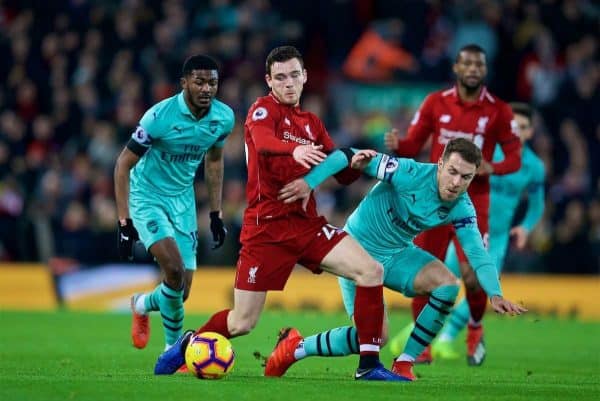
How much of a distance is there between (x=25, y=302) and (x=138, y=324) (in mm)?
8854

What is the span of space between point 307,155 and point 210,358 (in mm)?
1614

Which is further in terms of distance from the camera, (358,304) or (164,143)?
(164,143)

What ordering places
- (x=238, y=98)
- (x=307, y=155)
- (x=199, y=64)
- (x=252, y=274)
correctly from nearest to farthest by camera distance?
(x=307, y=155) → (x=252, y=274) → (x=199, y=64) → (x=238, y=98)

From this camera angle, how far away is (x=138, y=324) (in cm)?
1152

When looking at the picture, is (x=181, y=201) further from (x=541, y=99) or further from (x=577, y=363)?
(x=541, y=99)

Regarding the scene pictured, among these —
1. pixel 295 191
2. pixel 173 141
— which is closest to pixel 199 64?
pixel 173 141

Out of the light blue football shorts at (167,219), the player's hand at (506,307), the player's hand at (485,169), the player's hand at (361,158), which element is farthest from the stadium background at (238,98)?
the player's hand at (506,307)

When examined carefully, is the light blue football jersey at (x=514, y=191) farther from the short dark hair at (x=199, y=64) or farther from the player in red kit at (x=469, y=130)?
the short dark hair at (x=199, y=64)

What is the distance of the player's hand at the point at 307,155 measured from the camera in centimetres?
880

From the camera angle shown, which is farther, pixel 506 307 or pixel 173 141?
pixel 173 141

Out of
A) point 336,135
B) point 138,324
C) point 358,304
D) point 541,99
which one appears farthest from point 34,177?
point 358,304

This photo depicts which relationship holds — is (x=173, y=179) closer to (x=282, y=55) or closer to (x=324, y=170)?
(x=282, y=55)

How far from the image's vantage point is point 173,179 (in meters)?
11.0

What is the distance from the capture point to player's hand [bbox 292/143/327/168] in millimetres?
8805
